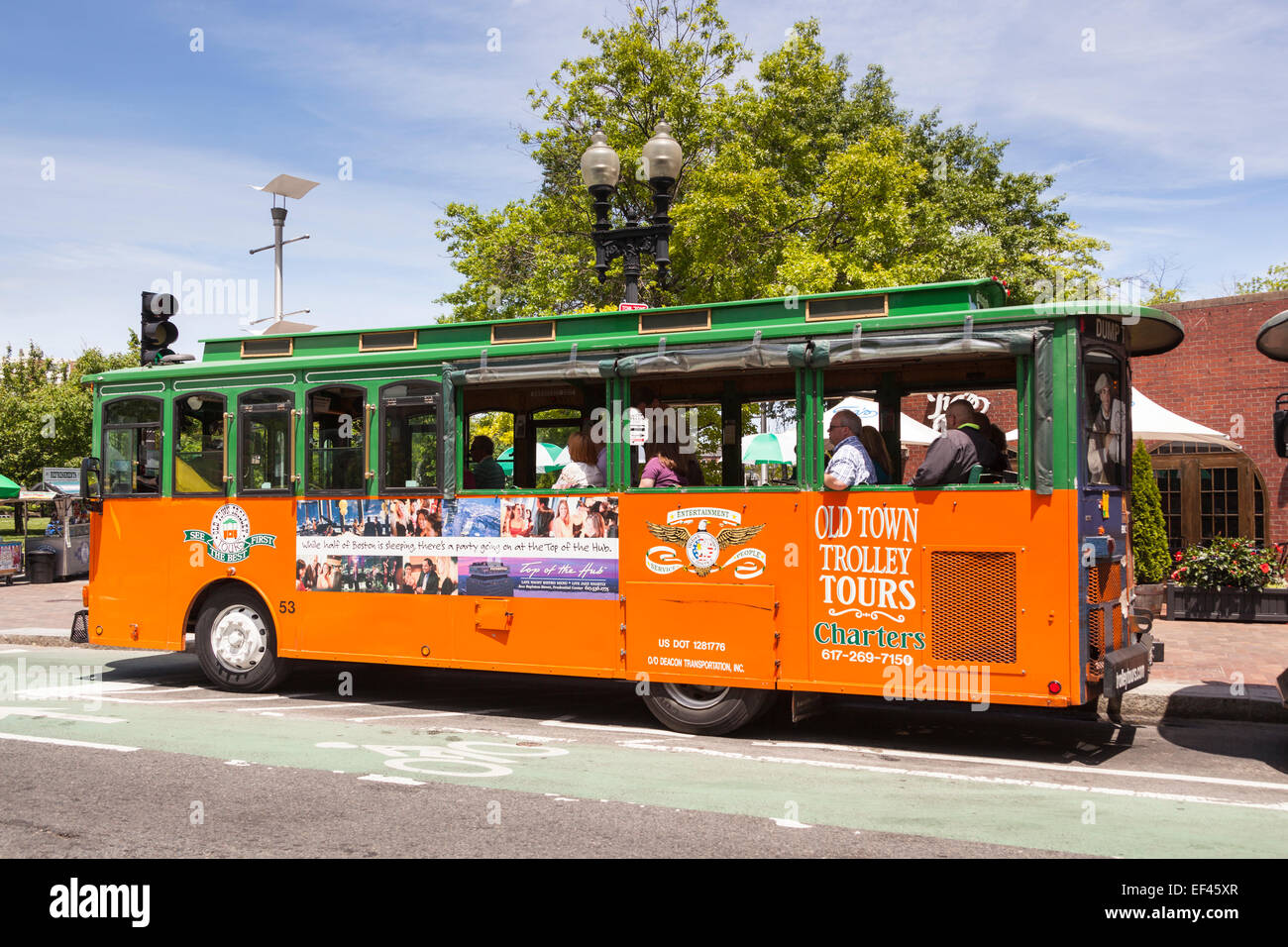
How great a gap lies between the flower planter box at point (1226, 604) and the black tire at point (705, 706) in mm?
9109

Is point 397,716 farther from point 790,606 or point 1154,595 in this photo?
point 1154,595

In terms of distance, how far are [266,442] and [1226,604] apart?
12249 mm

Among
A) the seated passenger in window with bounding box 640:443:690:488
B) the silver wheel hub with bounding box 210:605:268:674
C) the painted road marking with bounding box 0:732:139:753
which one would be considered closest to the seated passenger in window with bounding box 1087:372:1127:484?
the seated passenger in window with bounding box 640:443:690:488

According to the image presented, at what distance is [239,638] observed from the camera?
10.2 metres

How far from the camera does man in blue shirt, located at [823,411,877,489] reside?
298 inches

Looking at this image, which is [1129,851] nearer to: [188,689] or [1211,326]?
[188,689]

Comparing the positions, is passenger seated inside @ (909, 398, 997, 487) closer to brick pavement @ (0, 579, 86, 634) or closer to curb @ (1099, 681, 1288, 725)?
curb @ (1099, 681, 1288, 725)

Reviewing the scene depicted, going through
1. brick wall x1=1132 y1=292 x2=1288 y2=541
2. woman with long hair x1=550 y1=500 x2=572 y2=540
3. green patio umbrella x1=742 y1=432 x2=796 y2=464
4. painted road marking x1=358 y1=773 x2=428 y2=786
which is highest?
brick wall x1=1132 y1=292 x2=1288 y2=541

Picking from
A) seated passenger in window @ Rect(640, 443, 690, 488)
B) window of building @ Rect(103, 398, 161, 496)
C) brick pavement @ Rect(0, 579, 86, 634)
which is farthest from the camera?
brick pavement @ Rect(0, 579, 86, 634)

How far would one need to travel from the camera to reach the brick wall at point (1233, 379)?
60.2 ft

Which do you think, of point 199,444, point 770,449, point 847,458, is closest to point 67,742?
point 199,444

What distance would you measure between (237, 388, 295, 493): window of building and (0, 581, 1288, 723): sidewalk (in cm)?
606

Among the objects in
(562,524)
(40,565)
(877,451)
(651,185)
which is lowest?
(40,565)

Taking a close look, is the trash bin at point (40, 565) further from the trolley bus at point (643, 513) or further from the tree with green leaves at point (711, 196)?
the trolley bus at point (643, 513)
